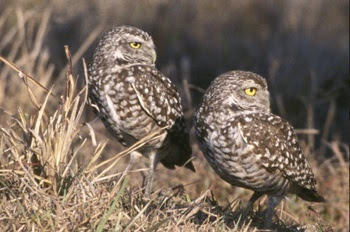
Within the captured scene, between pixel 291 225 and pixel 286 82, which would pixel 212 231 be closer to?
pixel 291 225

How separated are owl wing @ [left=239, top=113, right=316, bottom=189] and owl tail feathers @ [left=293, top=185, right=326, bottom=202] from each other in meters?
0.11

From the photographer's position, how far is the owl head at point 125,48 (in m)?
6.70

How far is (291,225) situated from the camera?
6.09 metres

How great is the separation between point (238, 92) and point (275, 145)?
46 centimetres

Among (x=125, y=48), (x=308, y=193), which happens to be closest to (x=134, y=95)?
(x=125, y=48)

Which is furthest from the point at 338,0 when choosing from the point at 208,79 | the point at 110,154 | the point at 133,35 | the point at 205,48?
the point at 133,35

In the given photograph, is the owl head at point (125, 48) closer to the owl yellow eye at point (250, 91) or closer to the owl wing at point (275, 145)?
the owl yellow eye at point (250, 91)

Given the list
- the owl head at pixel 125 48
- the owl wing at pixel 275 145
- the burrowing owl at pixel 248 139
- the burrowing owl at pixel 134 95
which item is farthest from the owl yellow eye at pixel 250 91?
the owl head at pixel 125 48

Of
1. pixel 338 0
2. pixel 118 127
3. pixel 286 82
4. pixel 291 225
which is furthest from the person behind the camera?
pixel 338 0

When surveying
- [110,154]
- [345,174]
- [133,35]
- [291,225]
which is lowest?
[110,154]

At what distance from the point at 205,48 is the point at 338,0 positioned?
5344mm

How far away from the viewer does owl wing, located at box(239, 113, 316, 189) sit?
6.14m

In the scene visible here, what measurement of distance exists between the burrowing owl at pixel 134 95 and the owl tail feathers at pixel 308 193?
970 millimetres

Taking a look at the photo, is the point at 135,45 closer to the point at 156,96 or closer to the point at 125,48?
the point at 125,48
